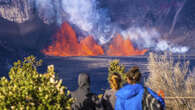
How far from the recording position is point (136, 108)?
15.2 feet

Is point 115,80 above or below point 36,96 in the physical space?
above

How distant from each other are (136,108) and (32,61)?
8.56 meters

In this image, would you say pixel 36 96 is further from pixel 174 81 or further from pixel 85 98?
pixel 174 81

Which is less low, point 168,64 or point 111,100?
point 168,64

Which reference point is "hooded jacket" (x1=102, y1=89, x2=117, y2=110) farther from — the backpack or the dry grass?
the dry grass

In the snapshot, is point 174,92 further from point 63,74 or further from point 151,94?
point 63,74

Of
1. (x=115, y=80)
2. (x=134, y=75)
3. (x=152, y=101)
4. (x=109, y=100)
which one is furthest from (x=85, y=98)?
(x=152, y=101)

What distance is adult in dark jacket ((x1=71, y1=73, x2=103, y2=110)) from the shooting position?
203 inches

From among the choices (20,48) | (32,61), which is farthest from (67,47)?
(32,61)

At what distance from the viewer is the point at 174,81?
31.6 feet

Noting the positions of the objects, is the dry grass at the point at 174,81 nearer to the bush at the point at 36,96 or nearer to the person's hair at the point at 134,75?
the person's hair at the point at 134,75

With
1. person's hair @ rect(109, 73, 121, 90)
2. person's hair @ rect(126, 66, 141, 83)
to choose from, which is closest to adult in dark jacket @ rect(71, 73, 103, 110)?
person's hair @ rect(109, 73, 121, 90)

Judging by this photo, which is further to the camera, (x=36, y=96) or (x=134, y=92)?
(x=134, y=92)

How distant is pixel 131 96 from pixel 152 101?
18.5 inches
